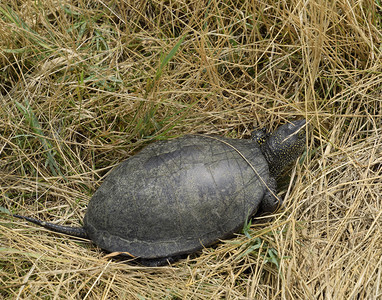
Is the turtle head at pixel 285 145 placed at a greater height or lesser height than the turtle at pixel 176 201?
greater

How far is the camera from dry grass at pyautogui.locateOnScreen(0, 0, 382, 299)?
2.56 meters

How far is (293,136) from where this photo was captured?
9.42 ft

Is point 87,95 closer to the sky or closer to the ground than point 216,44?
closer to the ground

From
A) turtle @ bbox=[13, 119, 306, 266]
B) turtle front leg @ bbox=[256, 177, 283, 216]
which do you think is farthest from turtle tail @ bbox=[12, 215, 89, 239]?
turtle front leg @ bbox=[256, 177, 283, 216]

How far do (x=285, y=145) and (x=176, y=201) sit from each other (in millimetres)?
934

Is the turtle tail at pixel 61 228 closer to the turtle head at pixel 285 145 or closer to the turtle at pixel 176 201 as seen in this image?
the turtle at pixel 176 201

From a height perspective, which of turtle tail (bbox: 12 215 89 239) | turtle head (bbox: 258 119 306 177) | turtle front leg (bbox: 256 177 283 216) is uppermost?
turtle head (bbox: 258 119 306 177)

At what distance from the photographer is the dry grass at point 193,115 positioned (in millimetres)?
2562

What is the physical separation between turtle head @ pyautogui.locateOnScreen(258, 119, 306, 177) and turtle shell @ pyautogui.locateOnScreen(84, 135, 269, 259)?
0.19 metres

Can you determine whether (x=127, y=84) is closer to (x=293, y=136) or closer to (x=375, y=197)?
(x=293, y=136)

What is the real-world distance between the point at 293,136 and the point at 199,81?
851mm

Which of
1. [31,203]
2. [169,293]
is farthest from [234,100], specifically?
[31,203]

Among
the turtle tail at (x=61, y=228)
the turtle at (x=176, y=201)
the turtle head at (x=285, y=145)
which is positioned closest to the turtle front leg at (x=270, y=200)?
the turtle at (x=176, y=201)

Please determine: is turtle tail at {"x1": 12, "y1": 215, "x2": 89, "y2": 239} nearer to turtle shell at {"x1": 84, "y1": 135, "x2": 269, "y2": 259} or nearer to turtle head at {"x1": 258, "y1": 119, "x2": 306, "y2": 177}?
turtle shell at {"x1": 84, "y1": 135, "x2": 269, "y2": 259}
